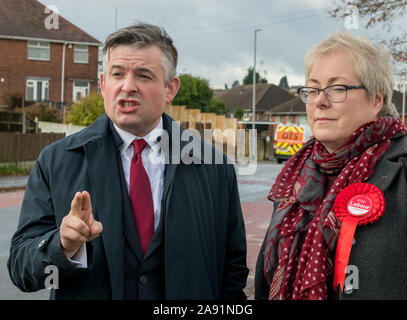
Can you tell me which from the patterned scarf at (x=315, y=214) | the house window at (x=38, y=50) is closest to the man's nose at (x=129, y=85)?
the patterned scarf at (x=315, y=214)

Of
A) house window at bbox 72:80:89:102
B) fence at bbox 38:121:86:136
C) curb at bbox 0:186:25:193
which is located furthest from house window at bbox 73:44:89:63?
curb at bbox 0:186:25:193

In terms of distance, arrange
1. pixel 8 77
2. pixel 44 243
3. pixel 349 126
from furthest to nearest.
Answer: pixel 8 77 → pixel 349 126 → pixel 44 243

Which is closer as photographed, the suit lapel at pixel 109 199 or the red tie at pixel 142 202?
the suit lapel at pixel 109 199

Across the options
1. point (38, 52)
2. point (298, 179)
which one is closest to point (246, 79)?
point (38, 52)

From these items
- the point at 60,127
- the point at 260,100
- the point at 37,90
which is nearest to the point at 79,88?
the point at 37,90

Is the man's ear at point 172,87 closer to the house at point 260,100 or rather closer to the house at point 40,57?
the house at point 40,57

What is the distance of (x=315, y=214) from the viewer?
2582 mm

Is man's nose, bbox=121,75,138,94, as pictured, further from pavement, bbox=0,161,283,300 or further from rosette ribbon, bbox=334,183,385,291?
pavement, bbox=0,161,283,300

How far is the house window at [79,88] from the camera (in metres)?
40.7

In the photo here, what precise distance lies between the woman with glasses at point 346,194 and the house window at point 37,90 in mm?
39664

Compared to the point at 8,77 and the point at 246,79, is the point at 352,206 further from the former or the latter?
the point at 246,79

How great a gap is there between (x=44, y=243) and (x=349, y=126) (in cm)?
159

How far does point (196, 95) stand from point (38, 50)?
13.1 metres

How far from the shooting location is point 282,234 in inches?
104
